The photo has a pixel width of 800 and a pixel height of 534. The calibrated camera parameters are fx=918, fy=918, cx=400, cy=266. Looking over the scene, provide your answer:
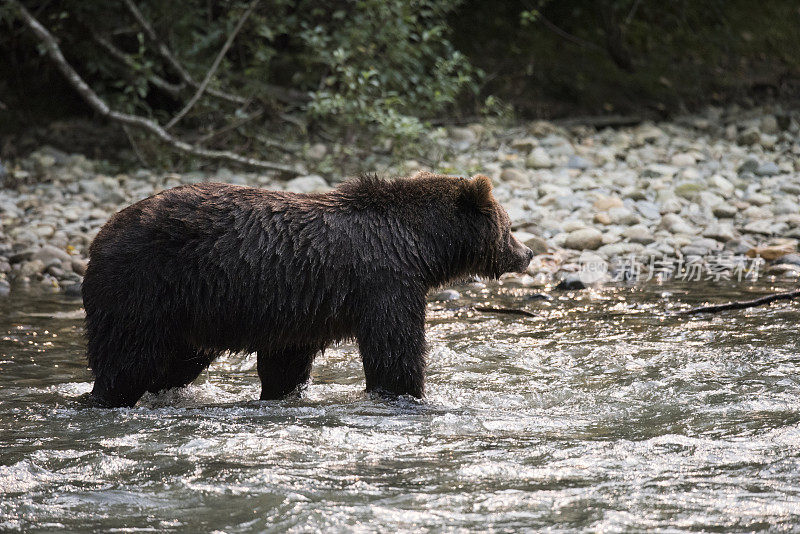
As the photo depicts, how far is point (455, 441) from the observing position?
498 centimetres

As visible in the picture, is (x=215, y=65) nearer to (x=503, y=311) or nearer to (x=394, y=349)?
(x=503, y=311)

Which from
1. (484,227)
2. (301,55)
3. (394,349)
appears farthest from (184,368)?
(301,55)

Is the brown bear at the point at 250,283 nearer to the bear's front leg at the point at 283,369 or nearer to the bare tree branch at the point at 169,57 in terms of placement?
the bear's front leg at the point at 283,369

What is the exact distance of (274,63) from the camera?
50.4ft

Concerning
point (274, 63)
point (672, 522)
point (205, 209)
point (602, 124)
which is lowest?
point (672, 522)

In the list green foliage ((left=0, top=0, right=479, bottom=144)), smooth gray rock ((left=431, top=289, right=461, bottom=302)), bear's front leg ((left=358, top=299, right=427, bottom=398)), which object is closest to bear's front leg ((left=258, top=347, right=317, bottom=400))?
bear's front leg ((left=358, top=299, right=427, bottom=398))

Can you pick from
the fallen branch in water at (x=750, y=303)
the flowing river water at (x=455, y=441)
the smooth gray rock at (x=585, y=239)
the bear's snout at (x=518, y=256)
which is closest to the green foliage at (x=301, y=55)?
the smooth gray rock at (x=585, y=239)

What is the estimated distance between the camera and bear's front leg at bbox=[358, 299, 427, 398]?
18.5 feet

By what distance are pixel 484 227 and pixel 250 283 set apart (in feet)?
5.43

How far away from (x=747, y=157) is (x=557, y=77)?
413cm

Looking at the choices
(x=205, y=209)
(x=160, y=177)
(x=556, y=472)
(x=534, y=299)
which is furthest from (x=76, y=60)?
(x=556, y=472)

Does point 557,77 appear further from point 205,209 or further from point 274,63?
point 205,209

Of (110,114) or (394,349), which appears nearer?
(394,349)

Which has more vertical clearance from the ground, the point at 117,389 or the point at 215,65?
the point at 215,65
